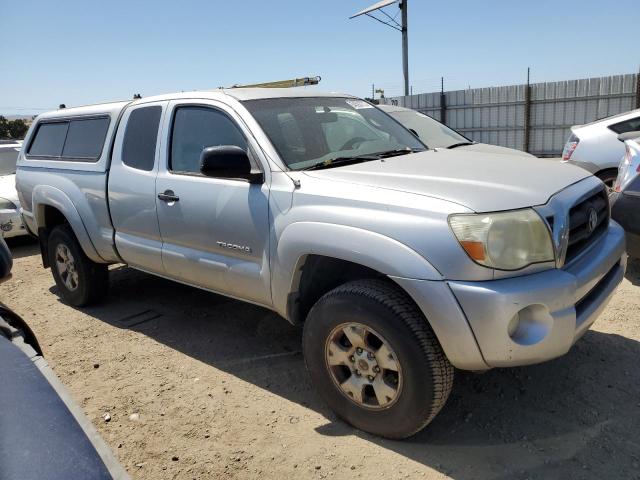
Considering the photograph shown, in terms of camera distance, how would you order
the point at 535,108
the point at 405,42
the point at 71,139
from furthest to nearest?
the point at 405,42, the point at 535,108, the point at 71,139

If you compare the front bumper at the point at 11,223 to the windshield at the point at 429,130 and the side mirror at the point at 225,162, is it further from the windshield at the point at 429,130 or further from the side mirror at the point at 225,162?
the side mirror at the point at 225,162

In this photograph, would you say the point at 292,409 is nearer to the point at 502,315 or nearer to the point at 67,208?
the point at 502,315

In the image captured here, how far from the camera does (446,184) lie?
8.77 feet

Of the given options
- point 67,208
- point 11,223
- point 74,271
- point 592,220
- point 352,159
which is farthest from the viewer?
point 11,223

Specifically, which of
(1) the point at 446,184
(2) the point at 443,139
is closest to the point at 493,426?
(1) the point at 446,184

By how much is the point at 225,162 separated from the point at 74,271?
279 centimetres

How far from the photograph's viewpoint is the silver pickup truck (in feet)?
7.94

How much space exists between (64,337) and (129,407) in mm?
1498

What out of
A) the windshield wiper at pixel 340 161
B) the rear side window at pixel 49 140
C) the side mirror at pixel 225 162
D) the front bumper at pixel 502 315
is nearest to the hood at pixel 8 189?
the rear side window at pixel 49 140

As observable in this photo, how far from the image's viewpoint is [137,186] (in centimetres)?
400

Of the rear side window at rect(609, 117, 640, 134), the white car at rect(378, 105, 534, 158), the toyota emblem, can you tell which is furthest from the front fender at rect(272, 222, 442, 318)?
the rear side window at rect(609, 117, 640, 134)

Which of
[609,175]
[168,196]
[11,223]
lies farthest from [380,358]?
[11,223]

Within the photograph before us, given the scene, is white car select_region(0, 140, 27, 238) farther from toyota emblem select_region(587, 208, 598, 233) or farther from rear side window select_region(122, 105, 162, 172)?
toyota emblem select_region(587, 208, 598, 233)

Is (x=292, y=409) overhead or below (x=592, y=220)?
below
